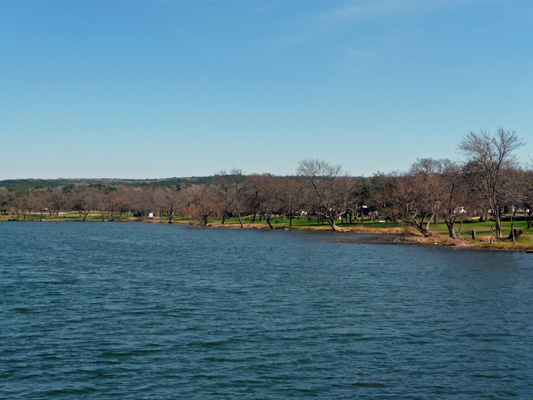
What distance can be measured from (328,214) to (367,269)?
206 ft

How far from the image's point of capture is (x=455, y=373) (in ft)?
65.2

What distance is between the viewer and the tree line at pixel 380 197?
71.9 metres

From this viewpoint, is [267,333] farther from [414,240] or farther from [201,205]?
[201,205]

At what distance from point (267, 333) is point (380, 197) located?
246ft

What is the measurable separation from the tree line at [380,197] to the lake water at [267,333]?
24.7m

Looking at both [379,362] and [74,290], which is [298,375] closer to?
[379,362]

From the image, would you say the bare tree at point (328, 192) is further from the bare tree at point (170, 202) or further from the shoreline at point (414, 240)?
the bare tree at point (170, 202)

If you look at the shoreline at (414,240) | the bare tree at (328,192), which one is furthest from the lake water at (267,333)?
the bare tree at (328,192)

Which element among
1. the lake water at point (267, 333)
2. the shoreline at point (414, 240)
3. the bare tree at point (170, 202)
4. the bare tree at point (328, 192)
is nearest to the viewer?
the lake water at point (267, 333)

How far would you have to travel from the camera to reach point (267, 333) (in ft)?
82.1

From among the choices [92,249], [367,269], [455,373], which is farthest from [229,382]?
[92,249]

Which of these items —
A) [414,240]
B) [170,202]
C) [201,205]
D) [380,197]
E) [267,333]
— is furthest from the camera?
[170,202]

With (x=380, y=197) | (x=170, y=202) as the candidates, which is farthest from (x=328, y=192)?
(x=170, y=202)

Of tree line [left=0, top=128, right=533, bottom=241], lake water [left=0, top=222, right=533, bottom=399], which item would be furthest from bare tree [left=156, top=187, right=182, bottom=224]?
lake water [left=0, top=222, right=533, bottom=399]
